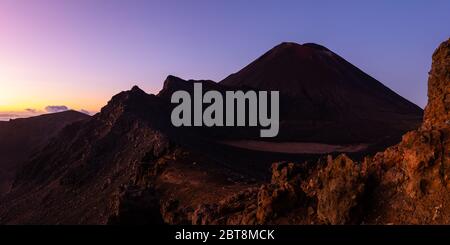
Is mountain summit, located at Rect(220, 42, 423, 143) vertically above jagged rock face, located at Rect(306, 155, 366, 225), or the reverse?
mountain summit, located at Rect(220, 42, 423, 143)

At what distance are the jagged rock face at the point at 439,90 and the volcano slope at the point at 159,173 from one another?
198 cm

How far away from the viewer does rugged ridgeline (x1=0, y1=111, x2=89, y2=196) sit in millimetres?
59359

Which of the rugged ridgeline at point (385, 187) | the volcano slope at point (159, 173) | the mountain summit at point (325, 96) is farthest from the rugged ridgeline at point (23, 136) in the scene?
the rugged ridgeline at point (385, 187)

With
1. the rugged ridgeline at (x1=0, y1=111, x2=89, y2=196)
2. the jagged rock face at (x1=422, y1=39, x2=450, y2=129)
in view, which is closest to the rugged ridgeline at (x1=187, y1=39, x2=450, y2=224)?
the jagged rock face at (x1=422, y1=39, x2=450, y2=129)

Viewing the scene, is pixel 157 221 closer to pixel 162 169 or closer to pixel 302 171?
pixel 302 171

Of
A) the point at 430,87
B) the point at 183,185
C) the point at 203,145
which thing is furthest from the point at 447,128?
the point at 203,145

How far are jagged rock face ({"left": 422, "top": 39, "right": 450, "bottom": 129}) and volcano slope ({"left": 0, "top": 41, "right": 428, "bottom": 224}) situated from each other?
1978 mm

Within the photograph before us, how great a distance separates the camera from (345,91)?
7619 centimetres

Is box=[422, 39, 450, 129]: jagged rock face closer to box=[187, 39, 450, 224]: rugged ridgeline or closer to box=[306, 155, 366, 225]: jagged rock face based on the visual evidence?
box=[187, 39, 450, 224]: rugged ridgeline

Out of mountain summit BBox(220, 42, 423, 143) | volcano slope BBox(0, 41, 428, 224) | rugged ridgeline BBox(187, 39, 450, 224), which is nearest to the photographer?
rugged ridgeline BBox(187, 39, 450, 224)

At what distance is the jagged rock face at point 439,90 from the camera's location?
10.2 m

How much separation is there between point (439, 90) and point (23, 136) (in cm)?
6726

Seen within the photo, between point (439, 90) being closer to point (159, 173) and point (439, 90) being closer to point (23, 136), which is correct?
point (159, 173)

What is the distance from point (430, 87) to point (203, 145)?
108ft
